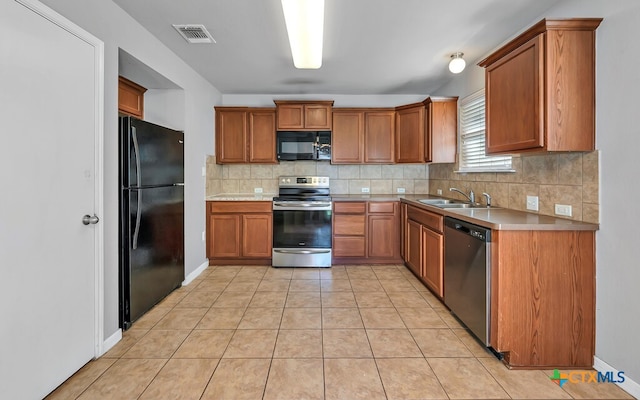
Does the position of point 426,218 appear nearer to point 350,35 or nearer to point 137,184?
point 350,35

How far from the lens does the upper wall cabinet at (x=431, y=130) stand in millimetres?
3982

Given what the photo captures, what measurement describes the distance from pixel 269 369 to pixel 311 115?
3.34 meters

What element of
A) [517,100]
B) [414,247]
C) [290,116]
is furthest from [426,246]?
[290,116]

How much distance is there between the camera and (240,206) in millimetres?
4262

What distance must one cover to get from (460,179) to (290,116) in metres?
2.34

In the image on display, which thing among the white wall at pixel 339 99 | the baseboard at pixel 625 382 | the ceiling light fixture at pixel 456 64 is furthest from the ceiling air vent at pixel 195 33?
the baseboard at pixel 625 382

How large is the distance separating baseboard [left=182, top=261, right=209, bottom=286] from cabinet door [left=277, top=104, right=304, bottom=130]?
207 cm

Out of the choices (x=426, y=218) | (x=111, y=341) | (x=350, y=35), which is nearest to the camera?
(x=111, y=341)

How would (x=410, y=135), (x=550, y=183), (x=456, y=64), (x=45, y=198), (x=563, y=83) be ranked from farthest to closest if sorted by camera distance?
(x=410, y=135) → (x=456, y=64) → (x=550, y=183) → (x=563, y=83) → (x=45, y=198)

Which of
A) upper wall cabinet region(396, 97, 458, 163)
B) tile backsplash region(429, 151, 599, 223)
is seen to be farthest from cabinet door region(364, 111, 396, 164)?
tile backsplash region(429, 151, 599, 223)

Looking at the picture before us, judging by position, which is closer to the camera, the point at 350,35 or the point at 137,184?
the point at 137,184

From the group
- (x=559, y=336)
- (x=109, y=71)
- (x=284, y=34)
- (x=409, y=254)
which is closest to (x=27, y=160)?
(x=109, y=71)

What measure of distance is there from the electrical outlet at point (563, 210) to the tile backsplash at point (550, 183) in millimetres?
25

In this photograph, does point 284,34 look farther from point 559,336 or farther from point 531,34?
point 559,336
